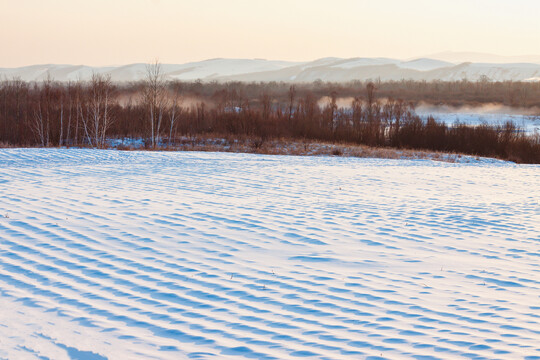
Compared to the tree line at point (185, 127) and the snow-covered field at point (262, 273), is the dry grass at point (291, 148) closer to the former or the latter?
the tree line at point (185, 127)

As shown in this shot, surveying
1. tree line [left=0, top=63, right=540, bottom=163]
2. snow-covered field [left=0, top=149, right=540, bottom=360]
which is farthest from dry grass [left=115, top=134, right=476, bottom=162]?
snow-covered field [left=0, top=149, right=540, bottom=360]

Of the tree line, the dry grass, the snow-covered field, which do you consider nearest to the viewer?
the snow-covered field

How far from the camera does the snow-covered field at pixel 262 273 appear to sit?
171 inches

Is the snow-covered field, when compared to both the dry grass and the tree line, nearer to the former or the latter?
the dry grass

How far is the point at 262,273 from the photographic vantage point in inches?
246

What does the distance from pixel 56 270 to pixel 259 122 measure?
3784cm

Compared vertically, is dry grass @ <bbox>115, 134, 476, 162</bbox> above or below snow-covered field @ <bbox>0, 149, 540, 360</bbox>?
above

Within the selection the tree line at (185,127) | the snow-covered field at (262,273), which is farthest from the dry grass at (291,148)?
the snow-covered field at (262,273)

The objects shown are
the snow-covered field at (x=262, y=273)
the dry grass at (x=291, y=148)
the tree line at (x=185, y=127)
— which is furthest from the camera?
the tree line at (x=185, y=127)

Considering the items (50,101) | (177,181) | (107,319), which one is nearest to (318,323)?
(107,319)

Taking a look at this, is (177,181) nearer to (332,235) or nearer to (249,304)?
(332,235)

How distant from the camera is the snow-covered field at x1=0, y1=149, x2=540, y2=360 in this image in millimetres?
4352

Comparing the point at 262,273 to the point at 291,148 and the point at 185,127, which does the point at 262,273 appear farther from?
the point at 185,127

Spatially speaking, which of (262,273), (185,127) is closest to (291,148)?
(185,127)
